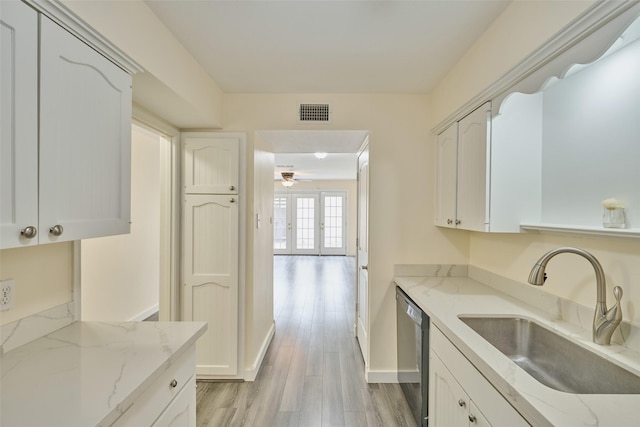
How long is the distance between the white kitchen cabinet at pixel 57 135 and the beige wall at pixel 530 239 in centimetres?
181

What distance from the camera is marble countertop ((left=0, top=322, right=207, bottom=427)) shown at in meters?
0.75

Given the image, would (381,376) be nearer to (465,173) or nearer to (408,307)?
(408,307)

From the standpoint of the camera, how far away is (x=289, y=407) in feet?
6.97

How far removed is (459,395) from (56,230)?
1.71 metres

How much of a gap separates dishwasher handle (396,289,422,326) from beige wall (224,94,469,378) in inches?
6.7

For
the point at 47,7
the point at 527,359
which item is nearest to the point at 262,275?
the point at 527,359

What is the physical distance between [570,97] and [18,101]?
227 centimetres

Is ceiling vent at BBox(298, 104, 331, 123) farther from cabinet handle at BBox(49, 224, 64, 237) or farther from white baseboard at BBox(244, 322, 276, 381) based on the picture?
white baseboard at BBox(244, 322, 276, 381)

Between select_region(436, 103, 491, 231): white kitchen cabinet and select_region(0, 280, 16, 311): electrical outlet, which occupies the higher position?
select_region(436, 103, 491, 231): white kitchen cabinet

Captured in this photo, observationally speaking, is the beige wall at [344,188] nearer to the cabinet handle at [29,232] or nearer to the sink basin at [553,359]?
the sink basin at [553,359]

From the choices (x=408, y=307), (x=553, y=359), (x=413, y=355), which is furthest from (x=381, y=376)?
(x=553, y=359)

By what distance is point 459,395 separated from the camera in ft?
4.16

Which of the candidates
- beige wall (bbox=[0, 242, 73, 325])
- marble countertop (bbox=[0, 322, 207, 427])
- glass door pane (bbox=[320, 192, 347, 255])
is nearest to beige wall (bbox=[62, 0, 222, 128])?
beige wall (bbox=[0, 242, 73, 325])

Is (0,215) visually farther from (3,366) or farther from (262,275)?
(262,275)
